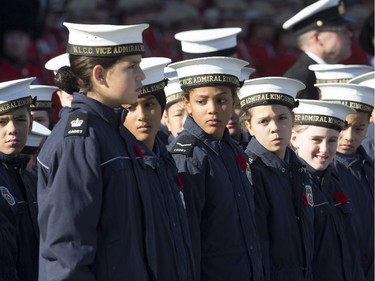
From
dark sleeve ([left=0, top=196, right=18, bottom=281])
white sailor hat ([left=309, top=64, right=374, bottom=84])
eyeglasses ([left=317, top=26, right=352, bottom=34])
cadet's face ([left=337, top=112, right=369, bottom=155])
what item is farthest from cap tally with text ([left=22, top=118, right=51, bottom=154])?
eyeglasses ([left=317, top=26, right=352, bottom=34])

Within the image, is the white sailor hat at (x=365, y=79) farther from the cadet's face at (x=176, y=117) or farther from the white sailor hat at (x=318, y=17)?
the cadet's face at (x=176, y=117)

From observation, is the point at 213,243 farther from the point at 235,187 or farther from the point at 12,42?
the point at 12,42

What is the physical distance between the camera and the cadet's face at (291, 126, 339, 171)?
8539 mm

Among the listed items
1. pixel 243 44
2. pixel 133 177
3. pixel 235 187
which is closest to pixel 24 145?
pixel 235 187

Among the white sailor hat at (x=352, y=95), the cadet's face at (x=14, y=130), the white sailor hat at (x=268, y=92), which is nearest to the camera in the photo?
the cadet's face at (x=14, y=130)

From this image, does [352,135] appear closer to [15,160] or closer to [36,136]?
[36,136]

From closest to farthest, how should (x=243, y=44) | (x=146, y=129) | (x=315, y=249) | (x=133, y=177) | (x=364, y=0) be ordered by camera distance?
(x=133, y=177)
(x=146, y=129)
(x=315, y=249)
(x=243, y=44)
(x=364, y=0)

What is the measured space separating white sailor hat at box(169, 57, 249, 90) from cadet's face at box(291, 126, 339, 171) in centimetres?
110

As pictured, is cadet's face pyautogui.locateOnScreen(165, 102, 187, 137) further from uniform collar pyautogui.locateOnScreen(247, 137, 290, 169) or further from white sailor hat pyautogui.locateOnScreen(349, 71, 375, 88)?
white sailor hat pyautogui.locateOnScreen(349, 71, 375, 88)

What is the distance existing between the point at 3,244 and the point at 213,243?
109cm

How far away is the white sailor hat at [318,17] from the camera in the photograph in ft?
37.7

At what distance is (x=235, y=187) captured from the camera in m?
7.30

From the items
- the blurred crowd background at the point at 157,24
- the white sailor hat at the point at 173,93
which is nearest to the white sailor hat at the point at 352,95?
the white sailor hat at the point at 173,93

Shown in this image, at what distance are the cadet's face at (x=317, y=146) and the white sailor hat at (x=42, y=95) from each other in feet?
5.36
